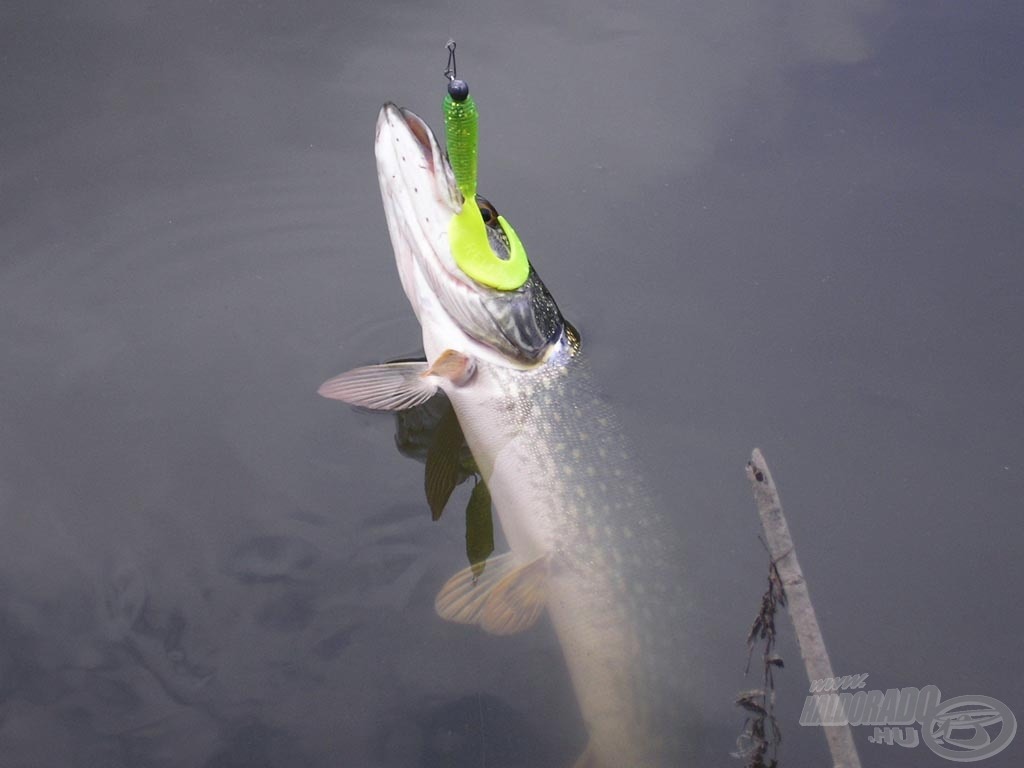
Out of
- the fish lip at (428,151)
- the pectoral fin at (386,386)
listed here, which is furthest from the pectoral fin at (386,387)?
the fish lip at (428,151)

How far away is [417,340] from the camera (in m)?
3.53

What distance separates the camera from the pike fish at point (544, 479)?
2703 millimetres

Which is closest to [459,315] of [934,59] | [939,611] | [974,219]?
[939,611]

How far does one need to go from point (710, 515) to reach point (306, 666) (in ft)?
4.49

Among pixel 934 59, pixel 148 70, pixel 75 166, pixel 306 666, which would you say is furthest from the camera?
pixel 934 59

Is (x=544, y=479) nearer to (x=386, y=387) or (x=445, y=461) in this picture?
(x=445, y=461)

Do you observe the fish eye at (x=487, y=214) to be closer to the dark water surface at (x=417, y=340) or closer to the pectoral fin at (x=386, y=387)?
the pectoral fin at (x=386, y=387)

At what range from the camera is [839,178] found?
14.0 feet

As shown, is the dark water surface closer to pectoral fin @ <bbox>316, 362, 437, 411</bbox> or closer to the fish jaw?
pectoral fin @ <bbox>316, 362, 437, 411</bbox>

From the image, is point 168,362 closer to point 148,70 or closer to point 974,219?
point 148,70

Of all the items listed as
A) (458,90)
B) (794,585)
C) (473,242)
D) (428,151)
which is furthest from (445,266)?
(794,585)

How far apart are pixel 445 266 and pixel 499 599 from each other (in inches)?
38.5

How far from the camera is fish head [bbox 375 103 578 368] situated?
9.39ft

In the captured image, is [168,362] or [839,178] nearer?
[168,362]
